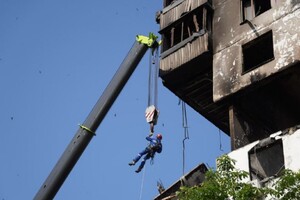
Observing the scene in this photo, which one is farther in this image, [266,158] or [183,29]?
[183,29]

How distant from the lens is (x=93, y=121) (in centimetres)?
2683

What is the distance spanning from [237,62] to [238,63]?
0.10 m

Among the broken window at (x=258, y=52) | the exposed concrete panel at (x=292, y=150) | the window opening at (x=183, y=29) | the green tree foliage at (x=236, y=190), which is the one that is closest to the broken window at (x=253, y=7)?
the broken window at (x=258, y=52)

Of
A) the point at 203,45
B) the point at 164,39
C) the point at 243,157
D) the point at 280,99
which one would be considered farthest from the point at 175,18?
the point at 243,157

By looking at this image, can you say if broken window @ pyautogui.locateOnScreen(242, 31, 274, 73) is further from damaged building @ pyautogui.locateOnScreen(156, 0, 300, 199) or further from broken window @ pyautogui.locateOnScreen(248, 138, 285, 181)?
broken window @ pyautogui.locateOnScreen(248, 138, 285, 181)

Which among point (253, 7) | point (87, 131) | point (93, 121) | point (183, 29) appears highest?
point (183, 29)

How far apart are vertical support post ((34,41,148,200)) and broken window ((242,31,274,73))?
200 inches

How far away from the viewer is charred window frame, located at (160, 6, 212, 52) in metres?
30.2

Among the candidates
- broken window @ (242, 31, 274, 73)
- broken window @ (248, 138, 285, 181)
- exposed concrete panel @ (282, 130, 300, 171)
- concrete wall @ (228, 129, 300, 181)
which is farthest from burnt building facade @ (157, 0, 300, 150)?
exposed concrete panel @ (282, 130, 300, 171)

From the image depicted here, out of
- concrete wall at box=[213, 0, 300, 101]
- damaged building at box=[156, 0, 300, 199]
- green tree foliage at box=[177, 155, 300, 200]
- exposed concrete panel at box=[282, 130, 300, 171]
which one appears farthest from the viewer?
damaged building at box=[156, 0, 300, 199]

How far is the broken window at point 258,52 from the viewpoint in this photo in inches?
1087

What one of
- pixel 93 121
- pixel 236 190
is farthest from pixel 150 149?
pixel 236 190

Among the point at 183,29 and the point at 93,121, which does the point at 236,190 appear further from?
the point at 183,29

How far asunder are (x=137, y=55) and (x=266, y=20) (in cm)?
626
